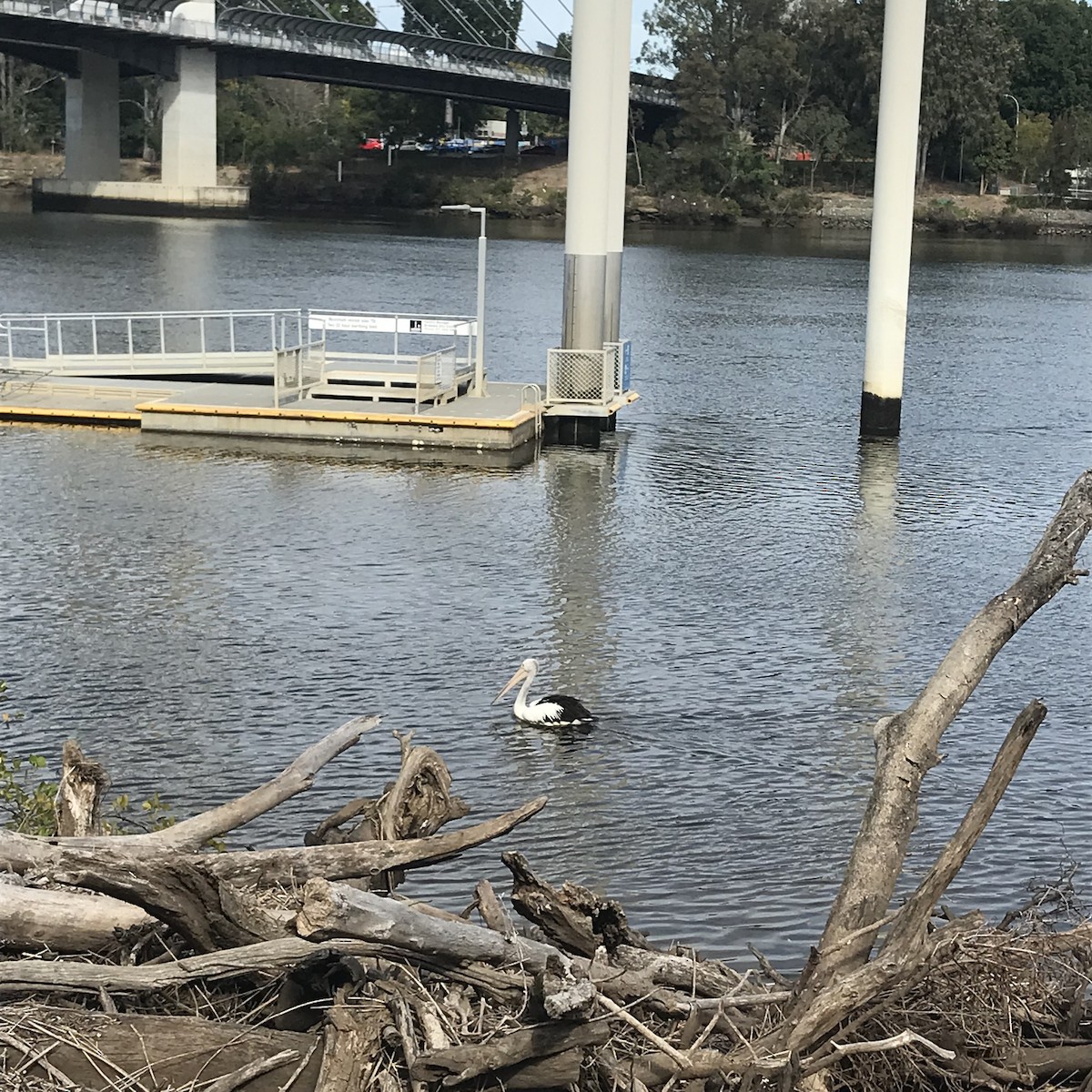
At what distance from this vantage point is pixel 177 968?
527 cm

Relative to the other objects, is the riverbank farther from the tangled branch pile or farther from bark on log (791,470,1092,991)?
the tangled branch pile

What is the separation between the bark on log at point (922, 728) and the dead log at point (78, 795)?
2.95 meters

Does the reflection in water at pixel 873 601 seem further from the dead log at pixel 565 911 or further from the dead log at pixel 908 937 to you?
the dead log at pixel 565 911

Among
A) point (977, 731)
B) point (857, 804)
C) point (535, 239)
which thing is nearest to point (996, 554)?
point (977, 731)

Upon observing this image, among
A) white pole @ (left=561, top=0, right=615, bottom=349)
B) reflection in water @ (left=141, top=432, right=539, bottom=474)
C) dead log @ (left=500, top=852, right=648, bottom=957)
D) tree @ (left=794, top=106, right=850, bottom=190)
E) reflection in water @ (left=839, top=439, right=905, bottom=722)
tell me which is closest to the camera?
dead log @ (left=500, top=852, right=648, bottom=957)

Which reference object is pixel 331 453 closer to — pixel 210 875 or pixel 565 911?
pixel 565 911

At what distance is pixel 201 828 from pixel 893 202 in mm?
23939

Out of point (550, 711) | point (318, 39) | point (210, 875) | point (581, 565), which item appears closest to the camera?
point (210, 875)

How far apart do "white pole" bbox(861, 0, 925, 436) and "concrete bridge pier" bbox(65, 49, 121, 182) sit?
296 ft

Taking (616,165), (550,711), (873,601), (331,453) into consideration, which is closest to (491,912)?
(550,711)

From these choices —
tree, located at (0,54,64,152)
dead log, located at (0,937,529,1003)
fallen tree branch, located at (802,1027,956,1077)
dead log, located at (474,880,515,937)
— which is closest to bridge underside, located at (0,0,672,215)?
tree, located at (0,54,64,152)

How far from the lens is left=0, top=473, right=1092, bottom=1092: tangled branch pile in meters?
5.13

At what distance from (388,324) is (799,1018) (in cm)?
2348

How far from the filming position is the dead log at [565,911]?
6000mm
